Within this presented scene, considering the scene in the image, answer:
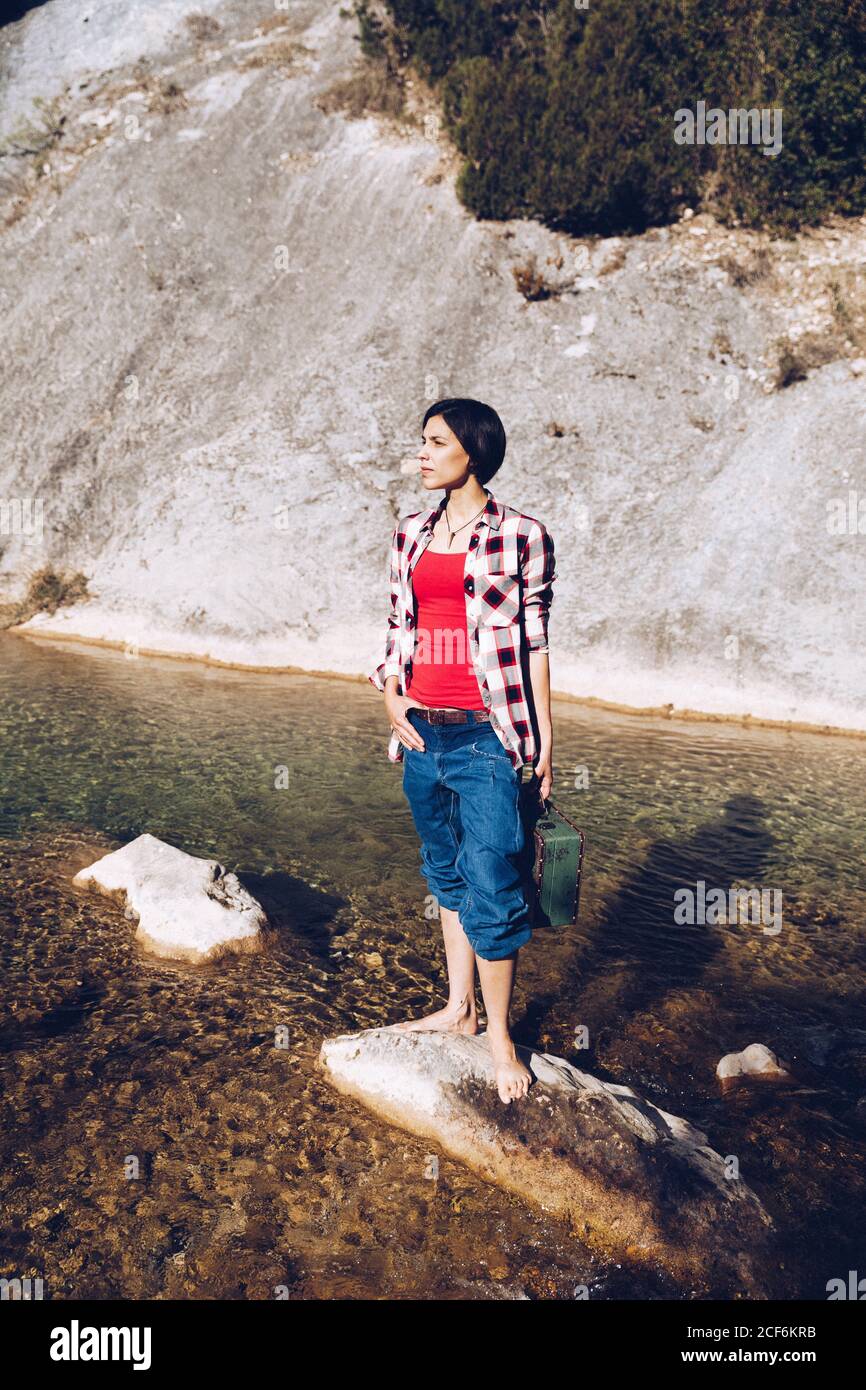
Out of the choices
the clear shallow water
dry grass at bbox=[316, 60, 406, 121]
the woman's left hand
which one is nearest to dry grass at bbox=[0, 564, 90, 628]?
the clear shallow water

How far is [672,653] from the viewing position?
1605cm

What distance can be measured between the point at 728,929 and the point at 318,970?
340 cm

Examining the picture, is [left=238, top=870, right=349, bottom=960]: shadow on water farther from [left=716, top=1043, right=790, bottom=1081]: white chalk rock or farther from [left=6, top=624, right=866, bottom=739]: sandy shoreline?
[left=6, top=624, right=866, bottom=739]: sandy shoreline

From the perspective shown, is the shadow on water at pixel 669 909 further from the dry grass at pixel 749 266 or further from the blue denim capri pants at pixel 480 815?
the dry grass at pixel 749 266

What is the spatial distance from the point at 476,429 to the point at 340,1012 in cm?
368

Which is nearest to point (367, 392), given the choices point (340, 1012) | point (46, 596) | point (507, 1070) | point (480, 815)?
point (46, 596)

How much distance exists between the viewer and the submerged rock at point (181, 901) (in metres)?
6.38

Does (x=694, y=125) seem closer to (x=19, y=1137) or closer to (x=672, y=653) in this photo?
(x=672, y=653)

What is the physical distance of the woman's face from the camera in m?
4.28

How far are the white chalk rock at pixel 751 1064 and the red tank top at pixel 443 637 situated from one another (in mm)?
2827

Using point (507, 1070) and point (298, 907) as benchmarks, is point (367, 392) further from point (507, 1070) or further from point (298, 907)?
point (507, 1070)

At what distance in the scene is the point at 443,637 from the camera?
14.5 ft

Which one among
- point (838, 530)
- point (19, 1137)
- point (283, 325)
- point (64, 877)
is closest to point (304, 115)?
point (283, 325)

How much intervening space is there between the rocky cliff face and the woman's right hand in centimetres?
1049
